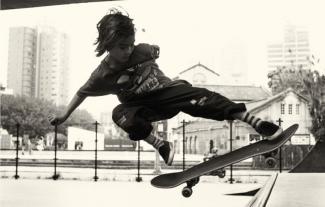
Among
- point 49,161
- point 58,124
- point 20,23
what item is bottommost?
point 49,161

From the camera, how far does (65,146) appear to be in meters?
5.75

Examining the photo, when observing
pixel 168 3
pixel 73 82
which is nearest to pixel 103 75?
pixel 73 82

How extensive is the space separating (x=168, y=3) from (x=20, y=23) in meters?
1.90

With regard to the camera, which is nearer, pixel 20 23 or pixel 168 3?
pixel 168 3

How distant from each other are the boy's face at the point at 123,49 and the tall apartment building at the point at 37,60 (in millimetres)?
1182

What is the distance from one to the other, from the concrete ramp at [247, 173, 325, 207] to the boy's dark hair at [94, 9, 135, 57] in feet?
6.56

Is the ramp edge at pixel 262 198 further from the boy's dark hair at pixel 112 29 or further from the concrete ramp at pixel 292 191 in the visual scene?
the boy's dark hair at pixel 112 29

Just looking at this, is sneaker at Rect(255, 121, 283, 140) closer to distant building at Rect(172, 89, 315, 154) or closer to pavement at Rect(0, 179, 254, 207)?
distant building at Rect(172, 89, 315, 154)

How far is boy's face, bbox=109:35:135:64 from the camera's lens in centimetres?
452

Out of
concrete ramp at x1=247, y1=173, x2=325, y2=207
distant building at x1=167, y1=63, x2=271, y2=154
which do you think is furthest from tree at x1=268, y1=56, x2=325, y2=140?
concrete ramp at x1=247, y1=173, x2=325, y2=207

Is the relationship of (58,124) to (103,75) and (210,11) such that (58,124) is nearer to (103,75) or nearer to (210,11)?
(103,75)

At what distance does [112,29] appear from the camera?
4562 millimetres

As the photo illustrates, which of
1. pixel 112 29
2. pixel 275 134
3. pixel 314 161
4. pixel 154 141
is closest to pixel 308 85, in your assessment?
pixel 314 161

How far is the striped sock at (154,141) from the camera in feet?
14.9
